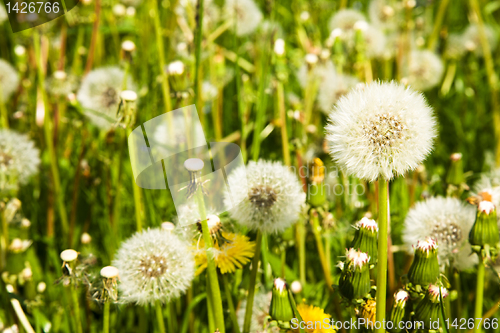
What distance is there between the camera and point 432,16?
269cm

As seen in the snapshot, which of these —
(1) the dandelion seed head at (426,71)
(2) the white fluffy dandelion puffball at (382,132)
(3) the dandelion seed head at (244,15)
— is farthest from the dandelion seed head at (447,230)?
(3) the dandelion seed head at (244,15)

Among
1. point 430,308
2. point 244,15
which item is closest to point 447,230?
point 430,308

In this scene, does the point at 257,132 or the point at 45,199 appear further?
the point at 45,199

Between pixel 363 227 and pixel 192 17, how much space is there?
3.30 feet

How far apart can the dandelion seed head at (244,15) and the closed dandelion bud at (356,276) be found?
4.85 ft

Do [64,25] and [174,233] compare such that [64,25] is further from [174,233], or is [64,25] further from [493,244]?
[493,244]

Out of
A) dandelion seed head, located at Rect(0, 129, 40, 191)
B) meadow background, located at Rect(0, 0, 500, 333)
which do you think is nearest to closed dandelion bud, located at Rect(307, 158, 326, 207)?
meadow background, located at Rect(0, 0, 500, 333)

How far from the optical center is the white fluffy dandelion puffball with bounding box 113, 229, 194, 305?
32.2 inches

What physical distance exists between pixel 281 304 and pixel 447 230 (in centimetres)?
43

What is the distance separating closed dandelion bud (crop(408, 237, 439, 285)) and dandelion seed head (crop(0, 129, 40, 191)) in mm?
1060

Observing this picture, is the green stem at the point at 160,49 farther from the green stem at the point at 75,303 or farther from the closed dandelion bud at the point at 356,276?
the closed dandelion bud at the point at 356,276

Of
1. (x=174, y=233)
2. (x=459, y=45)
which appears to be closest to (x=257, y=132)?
(x=174, y=233)

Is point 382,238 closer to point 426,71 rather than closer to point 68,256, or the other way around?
point 68,256

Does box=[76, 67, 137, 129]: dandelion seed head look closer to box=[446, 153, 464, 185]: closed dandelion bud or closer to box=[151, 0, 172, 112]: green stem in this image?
box=[151, 0, 172, 112]: green stem
